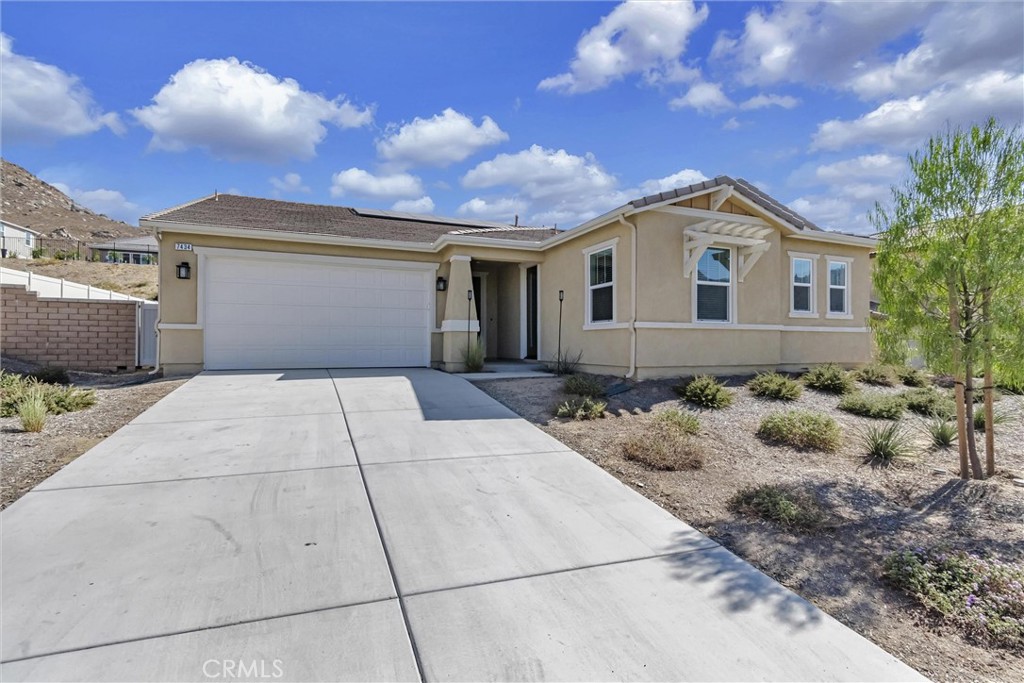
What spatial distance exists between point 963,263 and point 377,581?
5718 mm

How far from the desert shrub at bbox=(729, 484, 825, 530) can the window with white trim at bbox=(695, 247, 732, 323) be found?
19.5ft

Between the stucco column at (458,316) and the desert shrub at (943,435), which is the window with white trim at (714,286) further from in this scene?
the stucco column at (458,316)

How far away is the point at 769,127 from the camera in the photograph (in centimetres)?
978

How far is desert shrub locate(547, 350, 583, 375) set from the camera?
10445mm

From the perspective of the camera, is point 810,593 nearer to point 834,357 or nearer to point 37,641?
point 37,641

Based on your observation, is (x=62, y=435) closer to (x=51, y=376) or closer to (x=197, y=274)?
(x=51, y=376)

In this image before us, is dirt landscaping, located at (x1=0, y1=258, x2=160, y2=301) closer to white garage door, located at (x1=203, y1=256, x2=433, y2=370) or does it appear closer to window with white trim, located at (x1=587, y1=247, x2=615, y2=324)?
white garage door, located at (x1=203, y1=256, x2=433, y2=370)

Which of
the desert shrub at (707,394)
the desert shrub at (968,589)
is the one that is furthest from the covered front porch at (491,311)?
the desert shrub at (968,589)

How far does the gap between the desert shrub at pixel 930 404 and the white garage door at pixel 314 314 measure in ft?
31.1

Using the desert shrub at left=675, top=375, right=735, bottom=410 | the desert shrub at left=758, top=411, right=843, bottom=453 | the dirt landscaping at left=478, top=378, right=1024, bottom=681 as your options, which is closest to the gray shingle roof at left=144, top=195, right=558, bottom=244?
the desert shrub at left=675, top=375, right=735, bottom=410

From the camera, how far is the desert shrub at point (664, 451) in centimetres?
495

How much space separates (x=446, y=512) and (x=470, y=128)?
52.3 feet

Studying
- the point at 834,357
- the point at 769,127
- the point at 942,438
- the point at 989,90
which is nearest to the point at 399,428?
the point at 942,438

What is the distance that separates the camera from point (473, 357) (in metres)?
10.8
